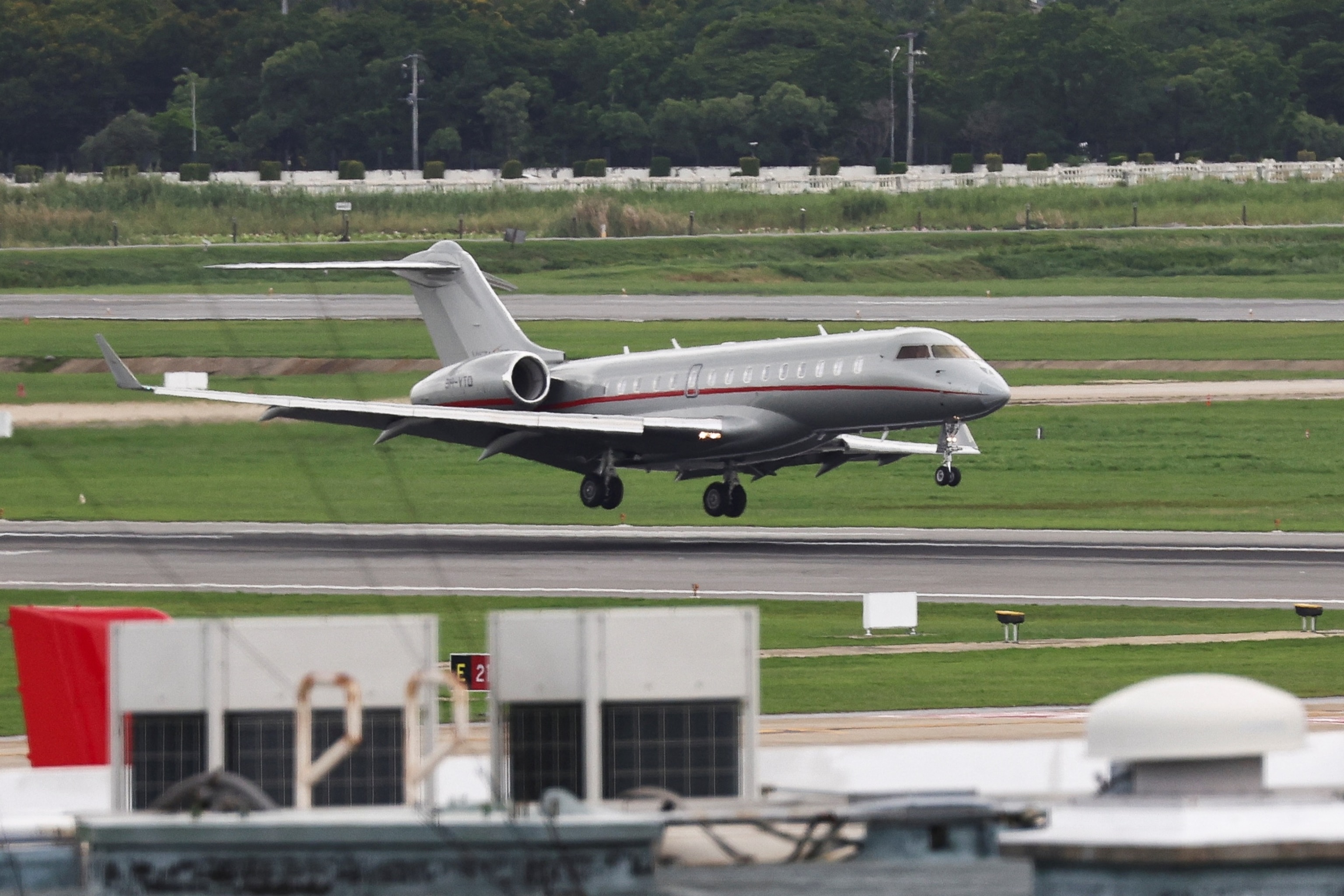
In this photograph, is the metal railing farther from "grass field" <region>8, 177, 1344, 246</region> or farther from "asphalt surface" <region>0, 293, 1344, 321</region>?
"grass field" <region>8, 177, 1344, 246</region>

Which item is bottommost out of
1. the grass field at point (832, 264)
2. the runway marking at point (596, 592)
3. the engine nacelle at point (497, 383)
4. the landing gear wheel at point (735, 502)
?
the runway marking at point (596, 592)

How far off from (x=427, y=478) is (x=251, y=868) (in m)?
68.3

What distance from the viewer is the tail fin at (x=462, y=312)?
7081cm

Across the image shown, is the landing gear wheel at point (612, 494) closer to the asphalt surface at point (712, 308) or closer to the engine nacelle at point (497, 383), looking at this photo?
the engine nacelle at point (497, 383)

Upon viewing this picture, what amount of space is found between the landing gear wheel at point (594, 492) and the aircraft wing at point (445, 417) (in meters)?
1.86

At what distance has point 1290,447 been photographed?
8544 cm

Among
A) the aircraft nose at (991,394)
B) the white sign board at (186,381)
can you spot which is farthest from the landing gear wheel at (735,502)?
the white sign board at (186,381)

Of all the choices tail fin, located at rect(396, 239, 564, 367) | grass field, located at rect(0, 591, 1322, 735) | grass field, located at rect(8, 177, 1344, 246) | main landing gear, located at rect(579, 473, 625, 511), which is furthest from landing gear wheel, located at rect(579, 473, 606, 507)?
grass field, located at rect(8, 177, 1344, 246)

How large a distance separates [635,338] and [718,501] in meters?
49.1

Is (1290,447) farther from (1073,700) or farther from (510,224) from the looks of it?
(510,224)

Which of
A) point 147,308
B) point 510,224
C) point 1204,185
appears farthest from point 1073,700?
point 1204,185

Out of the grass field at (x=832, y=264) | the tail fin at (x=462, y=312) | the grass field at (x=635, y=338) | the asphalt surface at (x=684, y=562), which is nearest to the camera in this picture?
the asphalt surface at (x=684, y=562)

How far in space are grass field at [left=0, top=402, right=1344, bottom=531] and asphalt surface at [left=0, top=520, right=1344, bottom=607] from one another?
3140mm

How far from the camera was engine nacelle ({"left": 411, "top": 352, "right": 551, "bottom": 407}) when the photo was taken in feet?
216
